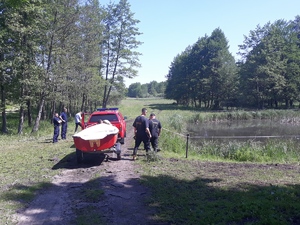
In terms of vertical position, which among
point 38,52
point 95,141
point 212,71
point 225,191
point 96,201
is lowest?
point 96,201

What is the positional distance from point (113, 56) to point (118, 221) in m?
34.9

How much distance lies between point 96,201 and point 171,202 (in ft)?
5.97

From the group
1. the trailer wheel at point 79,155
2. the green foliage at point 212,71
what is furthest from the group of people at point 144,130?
the green foliage at point 212,71

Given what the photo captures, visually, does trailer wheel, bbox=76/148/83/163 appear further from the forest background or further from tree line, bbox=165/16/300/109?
tree line, bbox=165/16/300/109

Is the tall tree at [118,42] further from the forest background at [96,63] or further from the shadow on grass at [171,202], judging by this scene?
the shadow on grass at [171,202]

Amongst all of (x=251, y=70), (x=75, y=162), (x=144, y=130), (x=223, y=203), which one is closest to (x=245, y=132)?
(x=144, y=130)

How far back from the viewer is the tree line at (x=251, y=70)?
49062mm

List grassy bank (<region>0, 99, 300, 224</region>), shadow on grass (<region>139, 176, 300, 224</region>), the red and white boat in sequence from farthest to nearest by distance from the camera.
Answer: the red and white boat, grassy bank (<region>0, 99, 300, 224</region>), shadow on grass (<region>139, 176, 300, 224</region>)

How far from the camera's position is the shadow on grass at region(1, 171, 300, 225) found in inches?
210

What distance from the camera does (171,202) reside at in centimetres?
627

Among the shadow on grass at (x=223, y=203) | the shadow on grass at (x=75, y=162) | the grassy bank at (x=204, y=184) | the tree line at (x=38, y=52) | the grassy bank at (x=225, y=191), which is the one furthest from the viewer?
the tree line at (x=38, y=52)

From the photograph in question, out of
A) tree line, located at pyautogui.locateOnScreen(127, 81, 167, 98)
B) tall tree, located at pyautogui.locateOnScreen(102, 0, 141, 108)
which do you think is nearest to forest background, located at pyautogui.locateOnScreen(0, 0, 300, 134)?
tall tree, located at pyautogui.locateOnScreen(102, 0, 141, 108)

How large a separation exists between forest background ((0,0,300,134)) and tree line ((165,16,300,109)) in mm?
184

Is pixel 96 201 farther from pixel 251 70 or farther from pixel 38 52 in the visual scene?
pixel 251 70
